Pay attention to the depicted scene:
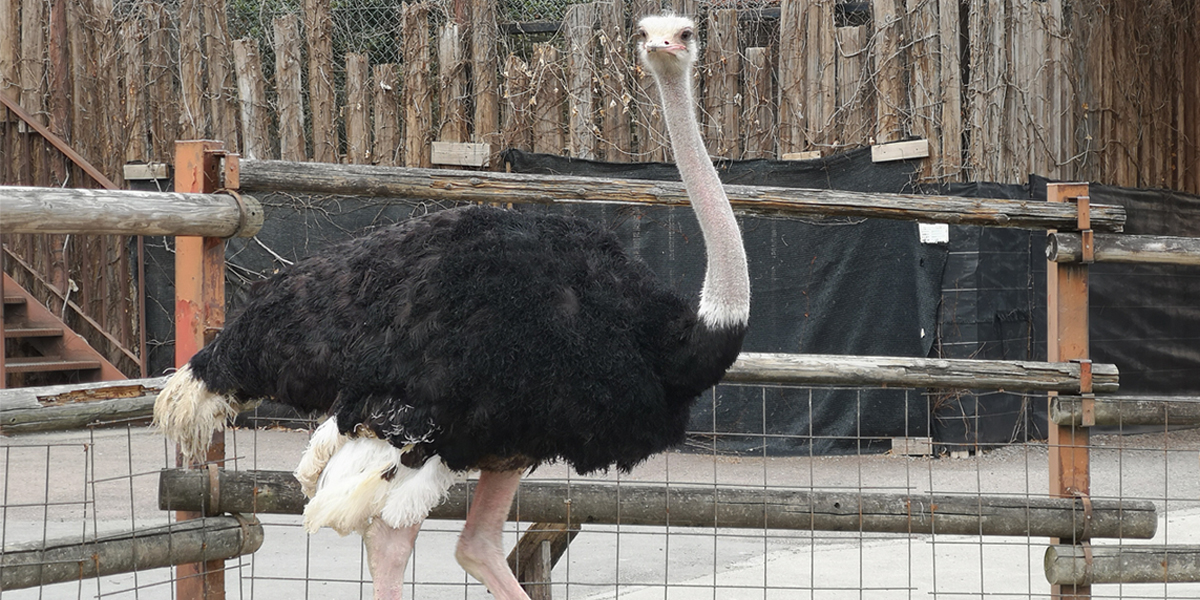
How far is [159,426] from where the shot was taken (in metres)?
3.53

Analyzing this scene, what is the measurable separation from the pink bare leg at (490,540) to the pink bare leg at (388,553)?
38 cm

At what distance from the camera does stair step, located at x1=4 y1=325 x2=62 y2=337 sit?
9922mm

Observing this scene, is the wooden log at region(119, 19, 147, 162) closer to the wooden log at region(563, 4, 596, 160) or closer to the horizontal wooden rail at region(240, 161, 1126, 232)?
the wooden log at region(563, 4, 596, 160)

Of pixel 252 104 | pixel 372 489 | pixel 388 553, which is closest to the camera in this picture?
pixel 372 489

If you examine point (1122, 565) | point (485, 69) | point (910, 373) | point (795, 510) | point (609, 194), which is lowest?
point (1122, 565)

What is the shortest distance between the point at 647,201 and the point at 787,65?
535 cm

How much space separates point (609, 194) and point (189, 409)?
156 cm

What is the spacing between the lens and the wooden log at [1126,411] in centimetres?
429

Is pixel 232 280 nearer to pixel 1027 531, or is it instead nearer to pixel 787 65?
pixel 787 65

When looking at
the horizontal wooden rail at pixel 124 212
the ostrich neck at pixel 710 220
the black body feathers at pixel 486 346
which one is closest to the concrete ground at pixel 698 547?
the black body feathers at pixel 486 346

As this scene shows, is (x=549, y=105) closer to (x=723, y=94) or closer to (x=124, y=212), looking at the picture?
(x=723, y=94)

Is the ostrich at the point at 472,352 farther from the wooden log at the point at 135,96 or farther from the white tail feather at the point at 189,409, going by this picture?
the wooden log at the point at 135,96

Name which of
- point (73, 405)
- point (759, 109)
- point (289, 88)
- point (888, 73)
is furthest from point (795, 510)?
point (289, 88)

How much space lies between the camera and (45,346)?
33.7 ft
